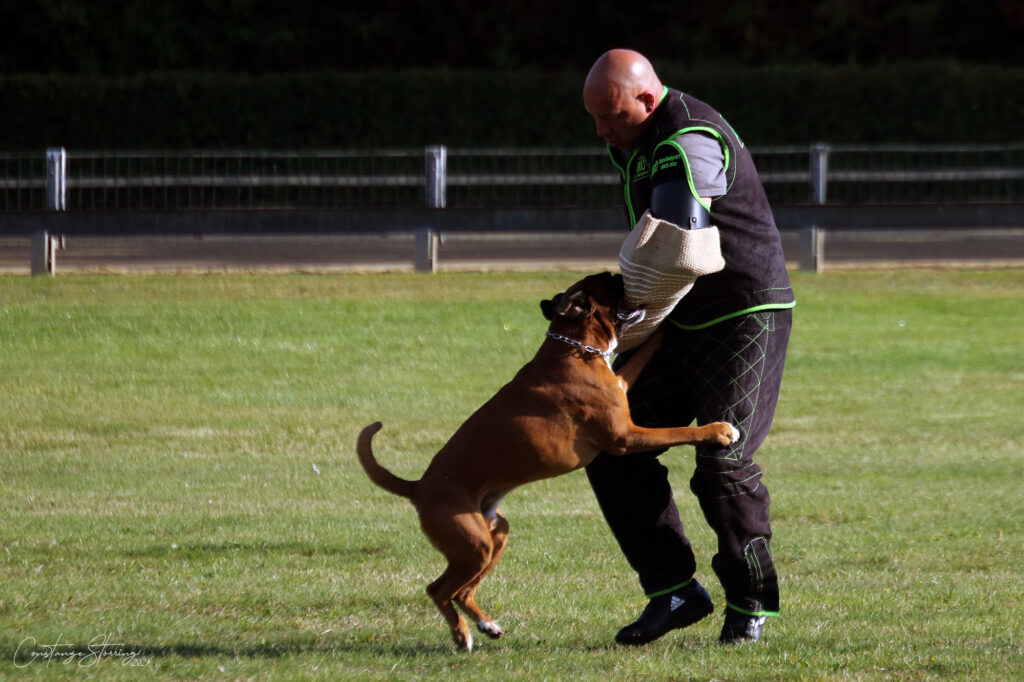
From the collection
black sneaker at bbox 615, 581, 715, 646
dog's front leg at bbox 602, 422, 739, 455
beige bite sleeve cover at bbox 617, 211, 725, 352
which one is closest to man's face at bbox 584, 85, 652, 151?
beige bite sleeve cover at bbox 617, 211, 725, 352

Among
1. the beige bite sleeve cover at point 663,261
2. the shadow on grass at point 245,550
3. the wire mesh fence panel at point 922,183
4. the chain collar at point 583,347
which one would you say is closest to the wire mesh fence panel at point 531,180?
the wire mesh fence panel at point 922,183

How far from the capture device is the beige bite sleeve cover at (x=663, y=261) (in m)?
4.35

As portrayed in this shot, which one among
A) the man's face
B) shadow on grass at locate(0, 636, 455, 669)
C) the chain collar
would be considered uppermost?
the man's face

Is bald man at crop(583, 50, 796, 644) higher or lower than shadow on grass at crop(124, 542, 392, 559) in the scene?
higher

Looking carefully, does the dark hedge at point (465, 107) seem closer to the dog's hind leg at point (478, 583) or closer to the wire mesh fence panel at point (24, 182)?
the wire mesh fence panel at point (24, 182)

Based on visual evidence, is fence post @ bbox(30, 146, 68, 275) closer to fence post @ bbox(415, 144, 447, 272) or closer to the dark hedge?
fence post @ bbox(415, 144, 447, 272)

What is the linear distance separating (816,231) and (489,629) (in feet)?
39.0

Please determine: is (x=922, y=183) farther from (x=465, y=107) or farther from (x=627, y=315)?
(x=627, y=315)

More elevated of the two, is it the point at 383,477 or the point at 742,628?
the point at 383,477

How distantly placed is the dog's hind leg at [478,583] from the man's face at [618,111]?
1.38 m

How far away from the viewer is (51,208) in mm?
15617

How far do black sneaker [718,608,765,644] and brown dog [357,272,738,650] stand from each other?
2.26 ft

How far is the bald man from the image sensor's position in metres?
4.53

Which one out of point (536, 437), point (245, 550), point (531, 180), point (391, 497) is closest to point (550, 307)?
point (536, 437)
